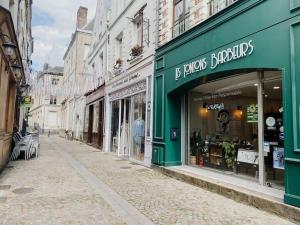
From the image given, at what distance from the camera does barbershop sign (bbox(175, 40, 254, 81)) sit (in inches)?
215

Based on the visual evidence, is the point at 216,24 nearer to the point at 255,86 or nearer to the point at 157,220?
the point at 255,86

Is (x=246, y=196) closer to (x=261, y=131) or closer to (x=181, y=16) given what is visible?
(x=261, y=131)

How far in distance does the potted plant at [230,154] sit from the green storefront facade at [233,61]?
1.71 m

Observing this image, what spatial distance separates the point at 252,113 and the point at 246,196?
188 cm

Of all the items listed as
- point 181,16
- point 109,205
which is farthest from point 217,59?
point 109,205

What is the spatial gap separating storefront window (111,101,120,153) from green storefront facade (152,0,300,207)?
173 inches

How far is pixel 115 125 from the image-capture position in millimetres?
13359

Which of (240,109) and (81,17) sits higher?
(81,17)

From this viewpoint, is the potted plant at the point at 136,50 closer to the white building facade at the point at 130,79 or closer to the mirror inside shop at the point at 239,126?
the white building facade at the point at 130,79

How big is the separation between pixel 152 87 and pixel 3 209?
593 cm

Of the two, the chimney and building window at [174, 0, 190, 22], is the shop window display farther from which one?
the chimney

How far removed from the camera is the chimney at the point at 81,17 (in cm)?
2858

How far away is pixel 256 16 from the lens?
5254mm

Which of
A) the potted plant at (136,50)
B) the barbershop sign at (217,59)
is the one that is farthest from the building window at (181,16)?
the potted plant at (136,50)
